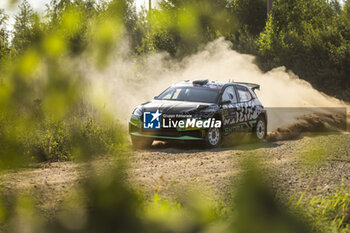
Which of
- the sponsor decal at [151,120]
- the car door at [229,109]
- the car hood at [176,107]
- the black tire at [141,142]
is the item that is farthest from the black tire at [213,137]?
the black tire at [141,142]

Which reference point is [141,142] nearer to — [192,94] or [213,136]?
[213,136]

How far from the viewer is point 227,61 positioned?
23.9m

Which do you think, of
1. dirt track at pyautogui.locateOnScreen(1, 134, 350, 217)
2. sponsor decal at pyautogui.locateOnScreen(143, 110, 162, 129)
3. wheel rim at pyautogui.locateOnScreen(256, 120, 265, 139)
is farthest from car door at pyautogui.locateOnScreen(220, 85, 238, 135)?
sponsor decal at pyautogui.locateOnScreen(143, 110, 162, 129)

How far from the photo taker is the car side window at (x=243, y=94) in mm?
12016

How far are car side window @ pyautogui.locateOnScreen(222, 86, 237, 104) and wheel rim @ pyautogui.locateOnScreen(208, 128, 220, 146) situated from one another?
98 centimetres

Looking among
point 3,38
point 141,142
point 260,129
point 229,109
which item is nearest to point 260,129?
point 260,129

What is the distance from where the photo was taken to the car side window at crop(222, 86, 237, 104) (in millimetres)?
11414

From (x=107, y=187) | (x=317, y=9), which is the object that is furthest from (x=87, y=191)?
(x=317, y=9)

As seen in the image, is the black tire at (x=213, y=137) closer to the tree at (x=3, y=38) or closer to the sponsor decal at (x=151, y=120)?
the sponsor decal at (x=151, y=120)

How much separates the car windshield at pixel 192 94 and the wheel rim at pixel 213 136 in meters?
0.78

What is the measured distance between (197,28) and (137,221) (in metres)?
0.82

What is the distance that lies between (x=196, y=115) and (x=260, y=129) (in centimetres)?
289

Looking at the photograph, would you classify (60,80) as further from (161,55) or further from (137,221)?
(161,55)

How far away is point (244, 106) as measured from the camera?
11891mm
